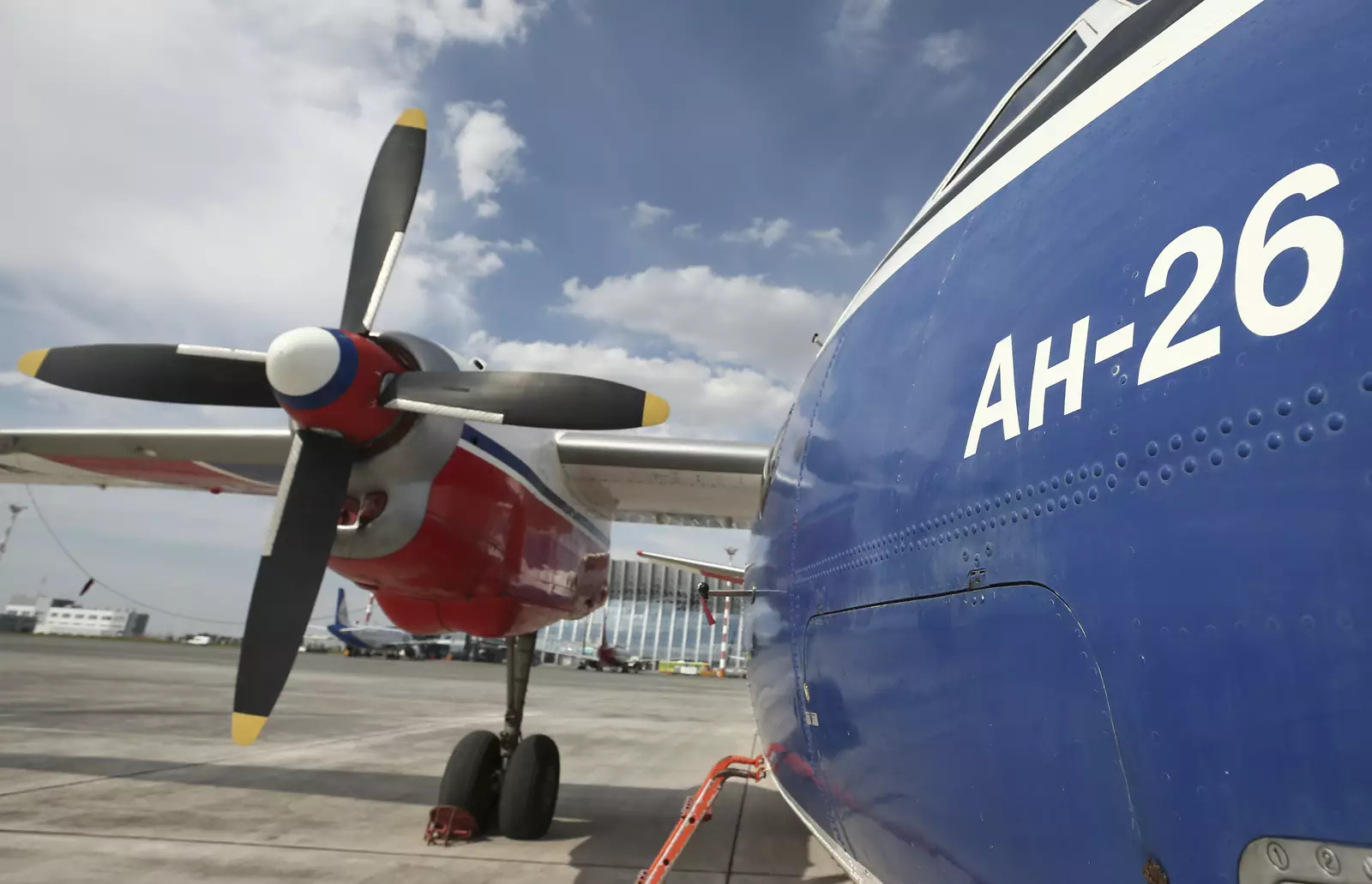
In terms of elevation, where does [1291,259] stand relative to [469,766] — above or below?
above

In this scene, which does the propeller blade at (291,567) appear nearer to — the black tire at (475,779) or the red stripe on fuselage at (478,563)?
the red stripe on fuselage at (478,563)

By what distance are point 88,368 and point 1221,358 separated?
7693mm

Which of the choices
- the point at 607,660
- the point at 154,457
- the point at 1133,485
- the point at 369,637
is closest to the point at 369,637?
the point at 369,637

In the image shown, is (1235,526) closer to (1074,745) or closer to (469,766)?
(1074,745)

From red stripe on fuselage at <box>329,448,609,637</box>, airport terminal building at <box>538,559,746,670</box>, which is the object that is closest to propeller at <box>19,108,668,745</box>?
red stripe on fuselage at <box>329,448,609,637</box>

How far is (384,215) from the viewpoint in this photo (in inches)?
269

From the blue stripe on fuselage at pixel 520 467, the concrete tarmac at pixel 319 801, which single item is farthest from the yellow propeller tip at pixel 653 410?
the concrete tarmac at pixel 319 801

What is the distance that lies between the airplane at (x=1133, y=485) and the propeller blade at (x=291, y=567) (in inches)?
164

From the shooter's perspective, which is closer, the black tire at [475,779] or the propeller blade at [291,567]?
the propeller blade at [291,567]

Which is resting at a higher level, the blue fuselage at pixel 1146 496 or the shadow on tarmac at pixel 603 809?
the blue fuselage at pixel 1146 496

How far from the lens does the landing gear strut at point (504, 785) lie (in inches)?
304

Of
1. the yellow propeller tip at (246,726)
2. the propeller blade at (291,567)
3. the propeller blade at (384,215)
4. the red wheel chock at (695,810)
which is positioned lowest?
the red wheel chock at (695,810)

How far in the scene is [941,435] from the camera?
2359 mm

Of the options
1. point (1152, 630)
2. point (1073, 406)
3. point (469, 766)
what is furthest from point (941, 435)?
point (469, 766)
